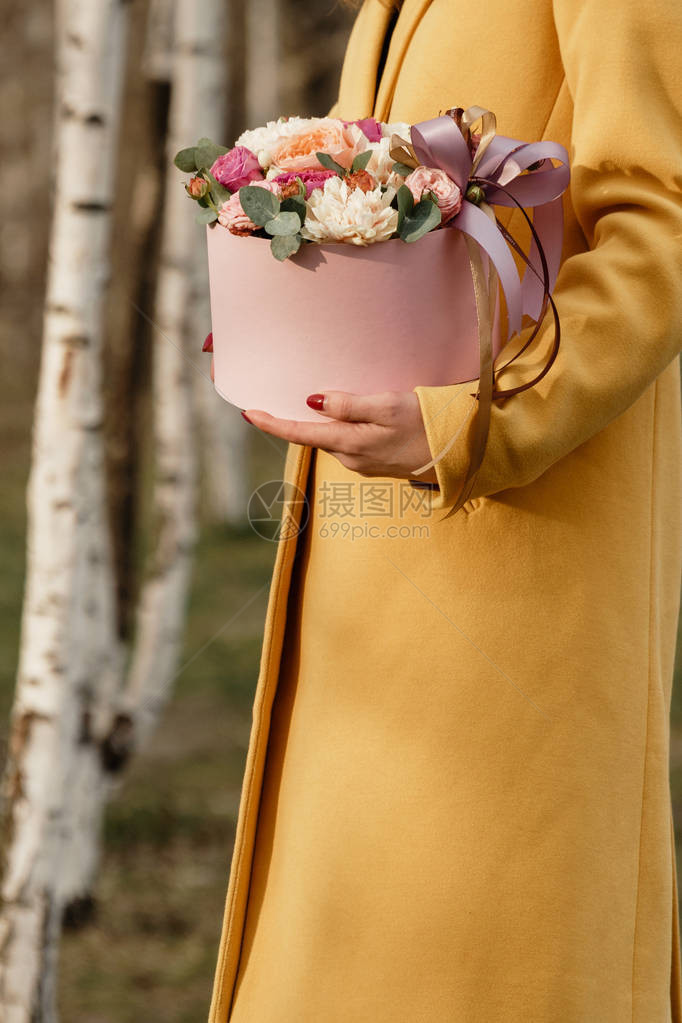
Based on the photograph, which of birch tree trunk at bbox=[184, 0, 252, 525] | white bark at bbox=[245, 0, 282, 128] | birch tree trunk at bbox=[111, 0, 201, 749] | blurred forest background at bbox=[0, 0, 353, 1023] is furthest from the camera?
white bark at bbox=[245, 0, 282, 128]

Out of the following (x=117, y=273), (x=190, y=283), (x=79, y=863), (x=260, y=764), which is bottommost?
(x=79, y=863)

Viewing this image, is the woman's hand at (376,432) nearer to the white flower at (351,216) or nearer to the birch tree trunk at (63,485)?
the white flower at (351,216)

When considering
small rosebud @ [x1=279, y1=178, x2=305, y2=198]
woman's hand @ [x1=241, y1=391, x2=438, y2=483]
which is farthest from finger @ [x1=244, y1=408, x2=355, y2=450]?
small rosebud @ [x1=279, y1=178, x2=305, y2=198]

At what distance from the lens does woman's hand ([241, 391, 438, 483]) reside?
1.21 m

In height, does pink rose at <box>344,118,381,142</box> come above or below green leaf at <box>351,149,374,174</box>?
above

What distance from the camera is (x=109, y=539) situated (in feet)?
12.4

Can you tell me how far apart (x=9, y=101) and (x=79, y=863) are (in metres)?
11.6

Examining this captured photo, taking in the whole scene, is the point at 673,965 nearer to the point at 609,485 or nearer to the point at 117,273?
the point at 609,485

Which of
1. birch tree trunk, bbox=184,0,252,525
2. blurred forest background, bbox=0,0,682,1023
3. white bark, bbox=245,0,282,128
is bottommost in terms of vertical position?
blurred forest background, bbox=0,0,682,1023

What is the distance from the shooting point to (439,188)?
1190 millimetres

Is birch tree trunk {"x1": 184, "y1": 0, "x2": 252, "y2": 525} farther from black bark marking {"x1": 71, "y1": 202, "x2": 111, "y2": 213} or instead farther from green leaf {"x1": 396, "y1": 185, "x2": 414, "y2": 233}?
green leaf {"x1": 396, "y1": 185, "x2": 414, "y2": 233}

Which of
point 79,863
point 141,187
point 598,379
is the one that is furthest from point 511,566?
point 141,187

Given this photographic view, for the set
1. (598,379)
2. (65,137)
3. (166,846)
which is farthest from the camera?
(166,846)

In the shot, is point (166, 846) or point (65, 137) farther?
point (166, 846)
